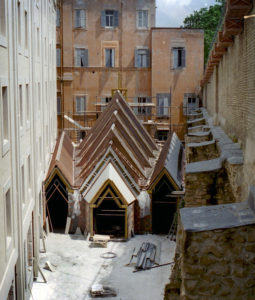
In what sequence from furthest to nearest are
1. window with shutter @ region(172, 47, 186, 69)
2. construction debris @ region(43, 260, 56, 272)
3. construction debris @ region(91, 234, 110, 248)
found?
window with shutter @ region(172, 47, 186, 69), construction debris @ region(91, 234, 110, 248), construction debris @ region(43, 260, 56, 272)

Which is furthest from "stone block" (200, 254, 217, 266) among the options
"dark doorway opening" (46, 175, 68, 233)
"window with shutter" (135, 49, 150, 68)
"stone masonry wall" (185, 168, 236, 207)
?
"window with shutter" (135, 49, 150, 68)

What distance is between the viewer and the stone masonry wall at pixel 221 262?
7309mm

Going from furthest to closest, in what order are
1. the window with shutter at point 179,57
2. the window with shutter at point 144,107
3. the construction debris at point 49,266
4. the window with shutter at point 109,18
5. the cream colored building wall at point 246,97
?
the window with shutter at point 144,107
the window with shutter at point 109,18
the window with shutter at point 179,57
the construction debris at point 49,266
the cream colored building wall at point 246,97

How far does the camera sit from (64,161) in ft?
83.0

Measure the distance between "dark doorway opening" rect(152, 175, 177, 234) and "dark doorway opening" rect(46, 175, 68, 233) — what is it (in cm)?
419

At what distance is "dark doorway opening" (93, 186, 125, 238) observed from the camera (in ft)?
70.5

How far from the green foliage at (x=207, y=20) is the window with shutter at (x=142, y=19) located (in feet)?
29.7

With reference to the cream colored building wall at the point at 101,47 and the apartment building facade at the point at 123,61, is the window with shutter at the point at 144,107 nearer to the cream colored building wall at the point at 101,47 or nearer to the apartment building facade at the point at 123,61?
the apartment building facade at the point at 123,61

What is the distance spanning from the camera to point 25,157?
15.6 m

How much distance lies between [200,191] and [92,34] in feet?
97.8

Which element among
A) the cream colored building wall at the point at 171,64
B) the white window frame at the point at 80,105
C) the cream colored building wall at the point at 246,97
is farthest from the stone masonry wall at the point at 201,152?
the white window frame at the point at 80,105

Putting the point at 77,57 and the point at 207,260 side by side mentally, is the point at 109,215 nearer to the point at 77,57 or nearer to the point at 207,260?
the point at 207,260

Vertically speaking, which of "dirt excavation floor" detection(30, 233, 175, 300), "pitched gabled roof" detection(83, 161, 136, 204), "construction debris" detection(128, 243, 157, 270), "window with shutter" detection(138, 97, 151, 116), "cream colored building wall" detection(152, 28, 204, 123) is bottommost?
"dirt excavation floor" detection(30, 233, 175, 300)

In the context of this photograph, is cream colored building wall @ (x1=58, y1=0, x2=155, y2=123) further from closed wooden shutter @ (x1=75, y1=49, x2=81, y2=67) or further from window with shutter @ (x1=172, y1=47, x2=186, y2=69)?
window with shutter @ (x1=172, y1=47, x2=186, y2=69)
